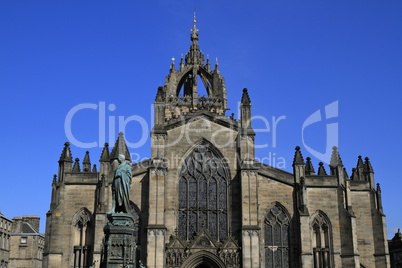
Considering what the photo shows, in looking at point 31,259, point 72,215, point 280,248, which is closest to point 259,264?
point 280,248

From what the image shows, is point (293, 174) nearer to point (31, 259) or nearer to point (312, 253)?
point (312, 253)

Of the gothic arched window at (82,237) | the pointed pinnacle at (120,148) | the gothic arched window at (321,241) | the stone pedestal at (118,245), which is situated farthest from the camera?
the pointed pinnacle at (120,148)

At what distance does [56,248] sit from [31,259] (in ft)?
120

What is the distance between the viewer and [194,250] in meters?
31.3

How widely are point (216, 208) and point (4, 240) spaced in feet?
118

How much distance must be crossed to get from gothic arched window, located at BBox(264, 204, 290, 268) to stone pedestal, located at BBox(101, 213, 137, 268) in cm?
1625

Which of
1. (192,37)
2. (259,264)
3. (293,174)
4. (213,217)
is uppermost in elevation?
(192,37)

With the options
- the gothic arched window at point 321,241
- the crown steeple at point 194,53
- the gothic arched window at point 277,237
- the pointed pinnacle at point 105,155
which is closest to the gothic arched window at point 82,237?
the pointed pinnacle at point 105,155

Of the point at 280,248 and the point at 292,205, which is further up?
the point at 292,205

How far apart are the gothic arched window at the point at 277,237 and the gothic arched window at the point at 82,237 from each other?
10976 millimetres

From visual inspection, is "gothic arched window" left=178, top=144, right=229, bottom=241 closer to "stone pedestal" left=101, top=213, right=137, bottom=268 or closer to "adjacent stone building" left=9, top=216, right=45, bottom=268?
"stone pedestal" left=101, top=213, right=137, bottom=268

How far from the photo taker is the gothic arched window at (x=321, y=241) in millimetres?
32312

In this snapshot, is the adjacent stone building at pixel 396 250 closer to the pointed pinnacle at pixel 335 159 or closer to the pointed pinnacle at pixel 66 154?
the pointed pinnacle at pixel 335 159

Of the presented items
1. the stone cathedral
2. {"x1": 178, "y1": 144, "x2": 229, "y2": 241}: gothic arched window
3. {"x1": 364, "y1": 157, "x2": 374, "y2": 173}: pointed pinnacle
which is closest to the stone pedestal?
the stone cathedral
